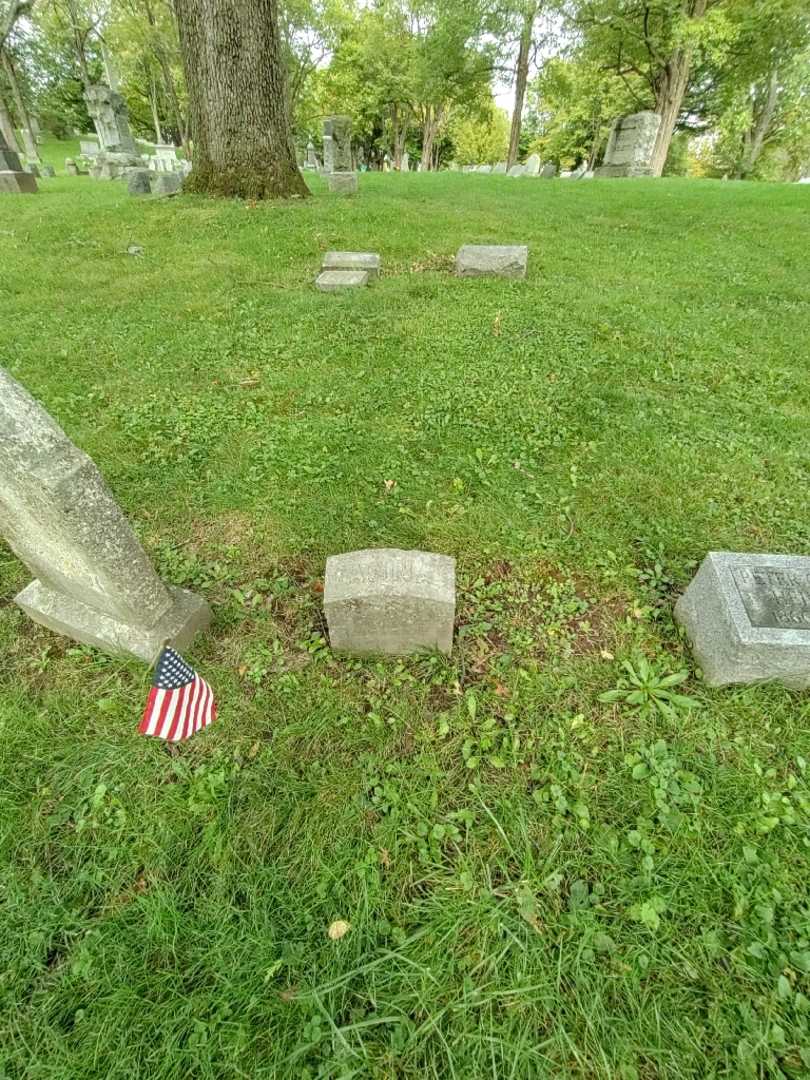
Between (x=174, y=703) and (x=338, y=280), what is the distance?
5.94m

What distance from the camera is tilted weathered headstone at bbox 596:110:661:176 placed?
17188mm

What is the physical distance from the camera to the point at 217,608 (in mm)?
2615

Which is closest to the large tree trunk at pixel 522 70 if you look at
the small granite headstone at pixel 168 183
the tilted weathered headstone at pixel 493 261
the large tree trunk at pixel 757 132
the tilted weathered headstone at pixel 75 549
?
the large tree trunk at pixel 757 132

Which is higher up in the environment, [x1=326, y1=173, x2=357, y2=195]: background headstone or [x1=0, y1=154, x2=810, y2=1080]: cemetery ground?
[x1=326, y1=173, x2=357, y2=195]: background headstone

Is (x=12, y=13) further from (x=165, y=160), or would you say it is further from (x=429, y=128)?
(x=429, y=128)

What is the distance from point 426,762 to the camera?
1993 millimetres

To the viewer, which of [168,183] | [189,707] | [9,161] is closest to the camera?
[189,707]

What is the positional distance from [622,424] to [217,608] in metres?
3.25

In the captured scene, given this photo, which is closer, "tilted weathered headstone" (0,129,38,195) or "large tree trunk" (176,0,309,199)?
"large tree trunk" (176,0,309,199)

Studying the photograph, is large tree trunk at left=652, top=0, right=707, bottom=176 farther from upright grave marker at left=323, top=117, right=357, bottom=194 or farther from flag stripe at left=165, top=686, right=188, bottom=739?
flag stripe at left=165, top=686, right=188, bottom=739

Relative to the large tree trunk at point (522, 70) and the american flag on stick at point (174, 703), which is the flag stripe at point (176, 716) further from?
the large tree trunk at point (522, 70)

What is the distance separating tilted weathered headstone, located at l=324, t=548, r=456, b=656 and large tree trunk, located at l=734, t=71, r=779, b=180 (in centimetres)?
3592

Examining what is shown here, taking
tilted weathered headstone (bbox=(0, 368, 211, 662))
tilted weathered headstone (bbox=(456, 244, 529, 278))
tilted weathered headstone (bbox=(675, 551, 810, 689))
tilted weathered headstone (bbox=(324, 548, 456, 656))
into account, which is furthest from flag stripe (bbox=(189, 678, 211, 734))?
tilted weathered headstone (bbox=(456, 244, 529, 278))

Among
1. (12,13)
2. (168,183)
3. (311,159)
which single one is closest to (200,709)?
(168,183)
